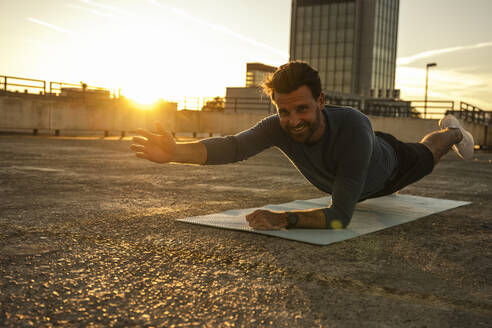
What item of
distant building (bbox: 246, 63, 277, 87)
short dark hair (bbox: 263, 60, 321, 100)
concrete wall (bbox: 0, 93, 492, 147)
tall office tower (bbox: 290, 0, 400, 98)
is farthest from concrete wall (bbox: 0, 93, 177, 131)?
distant building (bbox: 246, 63, 277, 87)

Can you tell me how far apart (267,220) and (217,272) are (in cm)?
92

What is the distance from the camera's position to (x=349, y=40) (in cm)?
6844

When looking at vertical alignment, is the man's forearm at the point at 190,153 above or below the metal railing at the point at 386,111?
below

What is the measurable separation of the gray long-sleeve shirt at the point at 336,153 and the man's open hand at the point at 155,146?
45cm

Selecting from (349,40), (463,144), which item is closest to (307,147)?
(463,144)

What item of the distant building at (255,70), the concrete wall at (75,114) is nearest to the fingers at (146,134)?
the concrete wall at (75,114)

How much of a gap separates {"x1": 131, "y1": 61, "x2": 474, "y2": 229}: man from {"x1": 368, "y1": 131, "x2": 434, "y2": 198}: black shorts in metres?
0.30

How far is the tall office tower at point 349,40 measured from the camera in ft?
224

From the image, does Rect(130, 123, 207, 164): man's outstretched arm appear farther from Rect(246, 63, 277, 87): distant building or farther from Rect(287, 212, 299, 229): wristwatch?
Rect(246, 63, 277, 87): distant building

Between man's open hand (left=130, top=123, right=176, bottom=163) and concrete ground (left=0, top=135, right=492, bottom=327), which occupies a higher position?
man's open hand (left=130, top=123, right=176, bottom=163)

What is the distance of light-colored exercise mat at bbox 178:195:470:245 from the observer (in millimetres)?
2930

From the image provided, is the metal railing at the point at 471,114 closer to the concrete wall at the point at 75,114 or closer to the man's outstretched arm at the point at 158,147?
the concrete wall at the point at 75,114

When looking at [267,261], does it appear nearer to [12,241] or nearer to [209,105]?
[12,241]

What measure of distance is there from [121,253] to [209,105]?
29.1 meters
